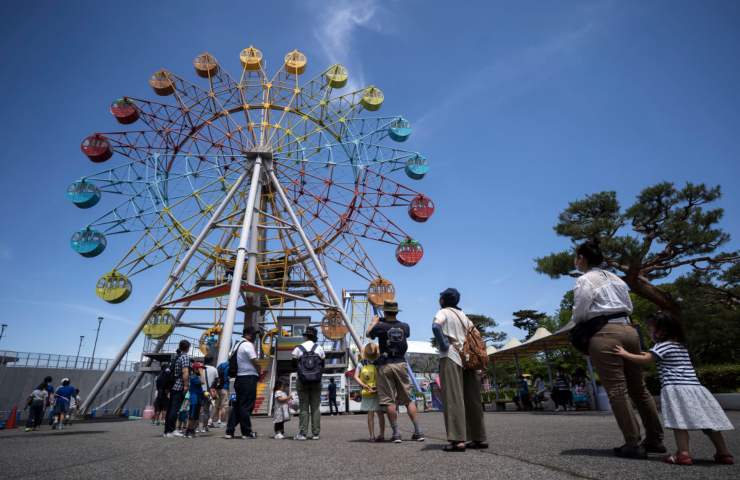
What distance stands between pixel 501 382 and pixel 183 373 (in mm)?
42013

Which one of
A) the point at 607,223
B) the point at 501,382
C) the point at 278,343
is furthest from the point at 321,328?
the point at 501,382

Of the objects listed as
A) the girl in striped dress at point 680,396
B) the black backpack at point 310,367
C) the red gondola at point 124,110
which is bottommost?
the girl in striped dress at point 680,396

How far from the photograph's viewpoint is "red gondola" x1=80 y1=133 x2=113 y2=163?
1856 centimetres

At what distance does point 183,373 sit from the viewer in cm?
709

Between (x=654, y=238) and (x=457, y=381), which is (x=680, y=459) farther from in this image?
(x=654, y=238)

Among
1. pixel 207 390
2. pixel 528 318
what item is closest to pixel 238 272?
pixel 207 390

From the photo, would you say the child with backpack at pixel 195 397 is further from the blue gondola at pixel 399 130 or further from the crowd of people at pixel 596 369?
A: the blue gondola at pixel 399 130

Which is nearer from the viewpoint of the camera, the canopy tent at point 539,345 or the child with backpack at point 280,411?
the child with backpack at point 280,411

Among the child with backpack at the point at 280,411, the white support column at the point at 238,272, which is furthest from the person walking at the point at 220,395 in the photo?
the child with backpack at the point at 280,411

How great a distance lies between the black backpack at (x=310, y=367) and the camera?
19.8 feet

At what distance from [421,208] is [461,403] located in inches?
670

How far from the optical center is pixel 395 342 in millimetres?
5219

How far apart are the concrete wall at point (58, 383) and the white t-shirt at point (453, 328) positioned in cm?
2827

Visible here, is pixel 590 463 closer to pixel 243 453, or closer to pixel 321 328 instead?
pixel 243 453
